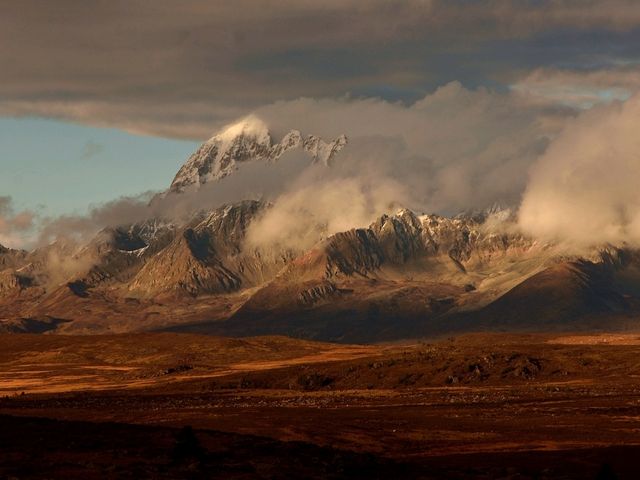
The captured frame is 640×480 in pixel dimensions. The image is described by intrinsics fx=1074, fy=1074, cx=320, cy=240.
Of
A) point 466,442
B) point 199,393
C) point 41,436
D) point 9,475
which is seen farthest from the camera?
point 199,393

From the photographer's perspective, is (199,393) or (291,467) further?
(199,393)

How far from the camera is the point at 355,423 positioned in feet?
353

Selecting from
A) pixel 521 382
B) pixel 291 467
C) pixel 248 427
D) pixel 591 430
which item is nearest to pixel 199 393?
pixel 521 382

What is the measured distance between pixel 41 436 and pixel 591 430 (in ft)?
161

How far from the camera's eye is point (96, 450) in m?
77.2

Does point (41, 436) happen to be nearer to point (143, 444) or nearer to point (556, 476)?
point (143, 444)

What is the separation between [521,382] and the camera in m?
177

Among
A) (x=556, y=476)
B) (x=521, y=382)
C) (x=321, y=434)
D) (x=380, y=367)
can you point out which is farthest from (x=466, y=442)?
(x=380, y=367)

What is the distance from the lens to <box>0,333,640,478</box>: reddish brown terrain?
72.0 metres

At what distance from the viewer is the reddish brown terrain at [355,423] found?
72.0 m

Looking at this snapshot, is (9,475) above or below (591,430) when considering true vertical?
above

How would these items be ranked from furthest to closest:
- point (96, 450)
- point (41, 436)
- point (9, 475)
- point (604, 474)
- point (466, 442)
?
1. point (466, 442)
2. point (41, 436)
3. point (96, 450)
4. point (9, 475)
5. point (604, 474)

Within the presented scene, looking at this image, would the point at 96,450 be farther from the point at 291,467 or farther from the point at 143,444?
the point at 291,467

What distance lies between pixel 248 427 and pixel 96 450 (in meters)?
26.9
